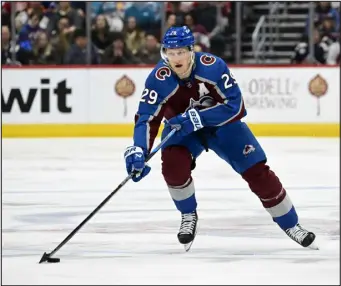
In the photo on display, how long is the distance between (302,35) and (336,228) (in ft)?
19.7

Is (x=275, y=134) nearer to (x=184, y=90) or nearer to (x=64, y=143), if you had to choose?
(x=64, y=143)

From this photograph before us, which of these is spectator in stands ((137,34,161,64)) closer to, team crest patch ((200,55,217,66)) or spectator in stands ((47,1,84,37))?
spectator in stands ((47,1,84,37))

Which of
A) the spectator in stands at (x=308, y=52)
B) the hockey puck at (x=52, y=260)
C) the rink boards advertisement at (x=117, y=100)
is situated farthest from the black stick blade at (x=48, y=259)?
the spectator in stands at (x=308, y=52)

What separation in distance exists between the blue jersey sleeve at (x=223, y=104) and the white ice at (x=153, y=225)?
0.57 meters

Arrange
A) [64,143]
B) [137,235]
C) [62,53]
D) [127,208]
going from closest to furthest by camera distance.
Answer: [137,235] < [127,208] < [64,143] < [62,53]

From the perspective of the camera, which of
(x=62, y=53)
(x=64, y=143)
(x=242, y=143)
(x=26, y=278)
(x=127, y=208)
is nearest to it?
(x=26, y=278)

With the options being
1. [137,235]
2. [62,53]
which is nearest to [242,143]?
[137,235]

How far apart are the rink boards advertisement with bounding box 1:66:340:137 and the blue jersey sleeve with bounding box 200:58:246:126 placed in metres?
5.97

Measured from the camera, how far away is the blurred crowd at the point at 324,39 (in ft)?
36.5

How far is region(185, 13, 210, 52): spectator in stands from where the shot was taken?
11.2 m

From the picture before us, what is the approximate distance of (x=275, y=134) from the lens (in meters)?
10.9

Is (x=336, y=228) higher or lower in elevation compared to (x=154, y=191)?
higher

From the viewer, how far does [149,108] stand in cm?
491

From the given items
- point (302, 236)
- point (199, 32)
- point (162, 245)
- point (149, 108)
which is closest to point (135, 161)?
point (149, 108)
